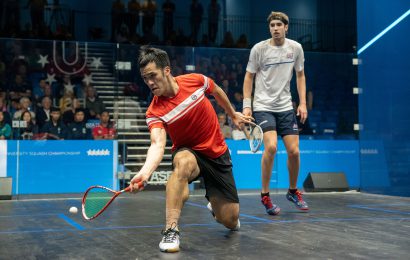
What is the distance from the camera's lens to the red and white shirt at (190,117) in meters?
2.97

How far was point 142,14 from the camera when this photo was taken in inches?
481

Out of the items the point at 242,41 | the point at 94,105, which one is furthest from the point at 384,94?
the point at 242,41

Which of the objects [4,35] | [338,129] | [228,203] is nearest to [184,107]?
[228,203]

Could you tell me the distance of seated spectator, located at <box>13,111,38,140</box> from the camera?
7070 mm

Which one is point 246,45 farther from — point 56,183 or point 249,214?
point 249,214

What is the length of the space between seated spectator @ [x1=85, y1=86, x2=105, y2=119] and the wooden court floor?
2781 mm

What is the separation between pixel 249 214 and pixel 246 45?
9013mm

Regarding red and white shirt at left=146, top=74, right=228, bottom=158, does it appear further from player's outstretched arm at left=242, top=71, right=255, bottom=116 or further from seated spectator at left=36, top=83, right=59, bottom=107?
seated spectator at left=36, top=83, right=59, bottom=107

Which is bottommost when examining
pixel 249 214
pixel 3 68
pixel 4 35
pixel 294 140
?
pixel 249 214

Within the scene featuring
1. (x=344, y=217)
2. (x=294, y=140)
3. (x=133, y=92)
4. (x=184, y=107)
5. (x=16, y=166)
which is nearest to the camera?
(x=184, y=107)

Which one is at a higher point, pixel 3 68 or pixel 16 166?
pixel 3 68

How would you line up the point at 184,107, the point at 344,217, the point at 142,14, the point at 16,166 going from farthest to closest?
the point at 142,14 < the point at 16,166 < the point at 344,217 < the point at 184,107

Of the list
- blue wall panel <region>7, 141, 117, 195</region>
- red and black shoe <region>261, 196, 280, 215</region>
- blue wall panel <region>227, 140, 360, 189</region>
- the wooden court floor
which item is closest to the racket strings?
the wooden court floor

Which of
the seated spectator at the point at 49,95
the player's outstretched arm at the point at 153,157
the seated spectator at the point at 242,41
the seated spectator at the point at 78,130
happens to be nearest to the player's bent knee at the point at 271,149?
the player's outstretched arm at the point at 153,157
